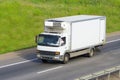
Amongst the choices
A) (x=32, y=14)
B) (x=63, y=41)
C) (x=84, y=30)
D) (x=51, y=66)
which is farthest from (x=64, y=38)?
(x=32, y=14)

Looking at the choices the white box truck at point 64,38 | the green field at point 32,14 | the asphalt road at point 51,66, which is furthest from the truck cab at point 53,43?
the green field at point 32,14

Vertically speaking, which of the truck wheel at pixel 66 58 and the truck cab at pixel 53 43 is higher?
the truck cab at pixel 53 43

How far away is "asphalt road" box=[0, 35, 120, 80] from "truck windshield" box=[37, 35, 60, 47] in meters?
1.61

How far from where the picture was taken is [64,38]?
33219mm

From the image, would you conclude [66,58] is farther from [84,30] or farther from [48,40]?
[84,30]

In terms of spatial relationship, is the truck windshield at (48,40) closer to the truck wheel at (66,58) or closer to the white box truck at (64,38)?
the white box truck at (64,38)

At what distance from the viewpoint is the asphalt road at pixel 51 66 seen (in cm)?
2989

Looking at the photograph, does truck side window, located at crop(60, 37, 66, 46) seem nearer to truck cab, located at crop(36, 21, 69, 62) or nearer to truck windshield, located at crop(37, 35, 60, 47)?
truck cab, located at crop(36, 21, 69, 62)

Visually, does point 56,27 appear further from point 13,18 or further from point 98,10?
point 98,10

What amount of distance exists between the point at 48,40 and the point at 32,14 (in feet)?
72.9

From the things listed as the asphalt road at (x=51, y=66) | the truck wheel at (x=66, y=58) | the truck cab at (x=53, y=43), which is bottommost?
the asphalt road at (x=51, y=66)

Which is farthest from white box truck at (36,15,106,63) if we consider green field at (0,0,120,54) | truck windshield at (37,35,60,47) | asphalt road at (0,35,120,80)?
green field at (0,0,120,54)

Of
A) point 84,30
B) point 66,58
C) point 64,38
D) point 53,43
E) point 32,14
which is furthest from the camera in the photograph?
point 32,14

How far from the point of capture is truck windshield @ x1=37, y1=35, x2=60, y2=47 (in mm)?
32969
